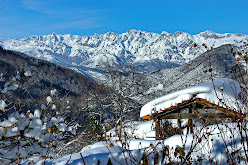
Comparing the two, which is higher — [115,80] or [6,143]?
[115,80]

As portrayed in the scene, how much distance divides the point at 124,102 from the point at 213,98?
28.4 ft

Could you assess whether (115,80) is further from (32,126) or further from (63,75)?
(63,75)

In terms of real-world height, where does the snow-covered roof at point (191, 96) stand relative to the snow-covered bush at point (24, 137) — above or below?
above

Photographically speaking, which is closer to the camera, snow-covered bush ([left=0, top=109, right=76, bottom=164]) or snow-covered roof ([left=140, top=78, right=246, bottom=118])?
snow-covered bush ([left=0, top=109, right=76, bottom=164])

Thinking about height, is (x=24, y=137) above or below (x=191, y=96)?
below

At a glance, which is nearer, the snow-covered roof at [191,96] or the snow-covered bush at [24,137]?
the snow-covered bush at [24,137]

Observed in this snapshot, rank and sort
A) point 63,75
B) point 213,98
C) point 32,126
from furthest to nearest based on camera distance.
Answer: point 63,75, point 213,98, point 32,126

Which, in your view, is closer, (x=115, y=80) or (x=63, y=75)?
(x=115, y=80)

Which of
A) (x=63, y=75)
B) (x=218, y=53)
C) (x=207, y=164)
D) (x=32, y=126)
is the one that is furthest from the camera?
(x=218, y=53)

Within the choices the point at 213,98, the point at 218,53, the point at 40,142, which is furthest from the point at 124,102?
the point at 218,53

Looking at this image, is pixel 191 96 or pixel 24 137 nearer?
pixel 24 137

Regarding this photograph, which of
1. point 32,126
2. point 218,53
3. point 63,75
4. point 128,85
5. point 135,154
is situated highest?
point 218,53

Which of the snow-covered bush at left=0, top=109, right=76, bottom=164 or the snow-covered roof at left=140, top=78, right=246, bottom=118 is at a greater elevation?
the snow-covered roof at left=140, top=78, right=246, bottom=118

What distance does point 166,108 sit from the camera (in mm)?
6719
